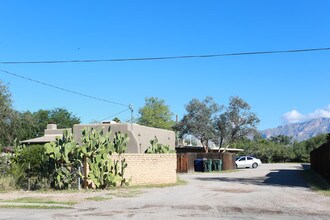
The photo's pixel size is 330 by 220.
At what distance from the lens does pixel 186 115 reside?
63656 mm

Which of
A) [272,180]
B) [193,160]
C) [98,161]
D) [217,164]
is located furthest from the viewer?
[217,164]

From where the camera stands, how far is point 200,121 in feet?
204

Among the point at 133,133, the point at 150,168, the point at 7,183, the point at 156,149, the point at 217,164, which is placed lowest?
the point at 7,183

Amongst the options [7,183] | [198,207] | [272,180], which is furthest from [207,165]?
[198,207]

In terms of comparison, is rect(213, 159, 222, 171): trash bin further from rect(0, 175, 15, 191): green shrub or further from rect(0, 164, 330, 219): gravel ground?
rect(0, 175, 15, 191): green shrub

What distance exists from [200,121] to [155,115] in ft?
109

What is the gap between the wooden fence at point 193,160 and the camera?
40844 mm

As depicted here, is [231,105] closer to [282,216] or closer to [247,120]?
[247,120]

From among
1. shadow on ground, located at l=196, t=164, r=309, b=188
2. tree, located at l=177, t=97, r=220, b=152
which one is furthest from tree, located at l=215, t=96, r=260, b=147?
shadow on ground, located at l=196, t=164, r=309, b=188

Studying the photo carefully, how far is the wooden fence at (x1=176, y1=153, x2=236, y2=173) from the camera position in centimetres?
4084

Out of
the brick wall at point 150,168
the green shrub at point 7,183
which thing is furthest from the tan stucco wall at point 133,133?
the green shrub at point 7,183

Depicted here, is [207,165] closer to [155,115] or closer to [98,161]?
[98,161]

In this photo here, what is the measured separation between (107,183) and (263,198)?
26.5 feet

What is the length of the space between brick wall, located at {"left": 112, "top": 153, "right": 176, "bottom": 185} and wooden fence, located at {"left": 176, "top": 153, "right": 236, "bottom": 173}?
1437cm
